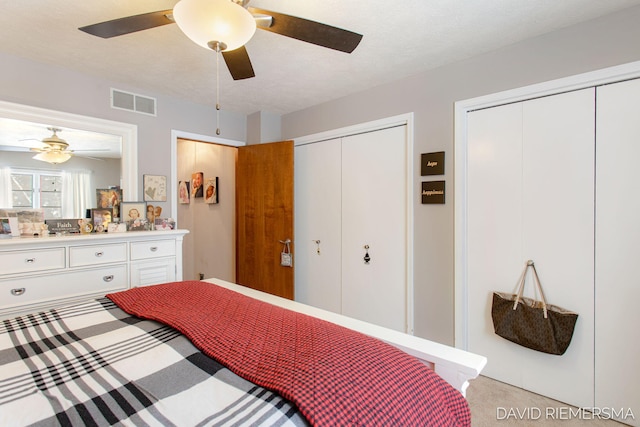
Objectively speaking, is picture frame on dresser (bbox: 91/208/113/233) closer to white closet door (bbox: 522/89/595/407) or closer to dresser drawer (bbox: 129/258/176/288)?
dresser drawer (bbox: 129/258/176/288)

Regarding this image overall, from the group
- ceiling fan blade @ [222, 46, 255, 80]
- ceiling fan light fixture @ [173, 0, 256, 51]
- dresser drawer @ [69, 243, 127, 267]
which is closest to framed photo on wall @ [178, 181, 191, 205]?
dresser drawer @ [69, 243, 127, 267]

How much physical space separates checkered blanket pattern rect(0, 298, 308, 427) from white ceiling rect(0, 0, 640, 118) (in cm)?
167

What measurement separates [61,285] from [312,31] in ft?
7.86

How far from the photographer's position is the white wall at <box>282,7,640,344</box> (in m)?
1.79

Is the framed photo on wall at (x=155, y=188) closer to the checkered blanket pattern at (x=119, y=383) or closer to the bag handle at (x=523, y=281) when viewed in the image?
the checkered blanket pattern at (x=119, y=383)

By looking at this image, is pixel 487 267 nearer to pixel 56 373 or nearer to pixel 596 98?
pixel 596 98

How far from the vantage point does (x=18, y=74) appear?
223 cm

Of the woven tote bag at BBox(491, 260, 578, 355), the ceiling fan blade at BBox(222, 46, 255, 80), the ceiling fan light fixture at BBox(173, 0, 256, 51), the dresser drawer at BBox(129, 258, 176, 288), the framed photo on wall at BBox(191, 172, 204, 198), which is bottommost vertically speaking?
the woven tote bag at BBox(491, 260, 578, 355)

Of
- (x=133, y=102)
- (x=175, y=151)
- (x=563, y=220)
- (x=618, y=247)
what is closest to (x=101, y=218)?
(x=175, y=151)

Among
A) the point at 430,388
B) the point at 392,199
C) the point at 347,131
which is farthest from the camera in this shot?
the point at 347,131

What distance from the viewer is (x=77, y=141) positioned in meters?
2.54

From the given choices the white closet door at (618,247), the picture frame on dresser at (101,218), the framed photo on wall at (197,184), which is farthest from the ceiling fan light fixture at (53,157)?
the white closet door at (618,247)

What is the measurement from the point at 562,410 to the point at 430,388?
173cm

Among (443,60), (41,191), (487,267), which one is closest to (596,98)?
(443,60)
